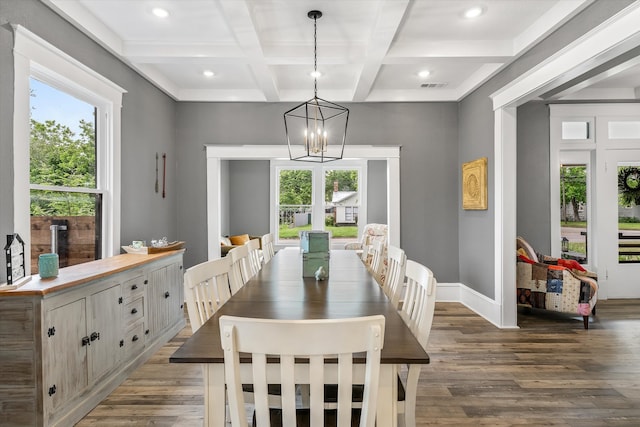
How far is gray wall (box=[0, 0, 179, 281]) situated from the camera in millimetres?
2293

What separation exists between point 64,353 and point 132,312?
786 millimetres

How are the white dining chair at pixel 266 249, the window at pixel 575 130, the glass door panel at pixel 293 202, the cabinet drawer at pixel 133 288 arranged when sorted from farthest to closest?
the glass door panel at pixel 293 202 < the window at pixel 575 130 < the white dining chair at pixel 266 249 < the cabinet drawer at pixel 133 288

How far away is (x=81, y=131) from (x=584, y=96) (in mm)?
5827

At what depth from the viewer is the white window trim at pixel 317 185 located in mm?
8016

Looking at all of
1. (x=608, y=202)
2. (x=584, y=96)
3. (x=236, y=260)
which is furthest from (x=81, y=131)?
(x=608, y=202)

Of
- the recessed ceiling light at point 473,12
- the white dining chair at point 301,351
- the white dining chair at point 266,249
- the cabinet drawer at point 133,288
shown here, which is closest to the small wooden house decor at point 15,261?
the cabinet drawer at point 133,288

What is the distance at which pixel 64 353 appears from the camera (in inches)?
85.9

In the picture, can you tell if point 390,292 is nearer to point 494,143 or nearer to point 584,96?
point 494,143

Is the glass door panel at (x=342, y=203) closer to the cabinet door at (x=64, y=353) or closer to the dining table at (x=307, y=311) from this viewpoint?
the dining table at (x=307, y=311)

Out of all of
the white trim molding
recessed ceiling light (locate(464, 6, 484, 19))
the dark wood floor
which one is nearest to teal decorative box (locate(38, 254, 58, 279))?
the dark wood floor

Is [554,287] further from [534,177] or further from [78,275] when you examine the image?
[78,275]

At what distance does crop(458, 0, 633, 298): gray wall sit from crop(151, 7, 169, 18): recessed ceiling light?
10.4 ft

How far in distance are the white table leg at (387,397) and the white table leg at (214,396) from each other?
513mm

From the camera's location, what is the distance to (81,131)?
320 centimetres
